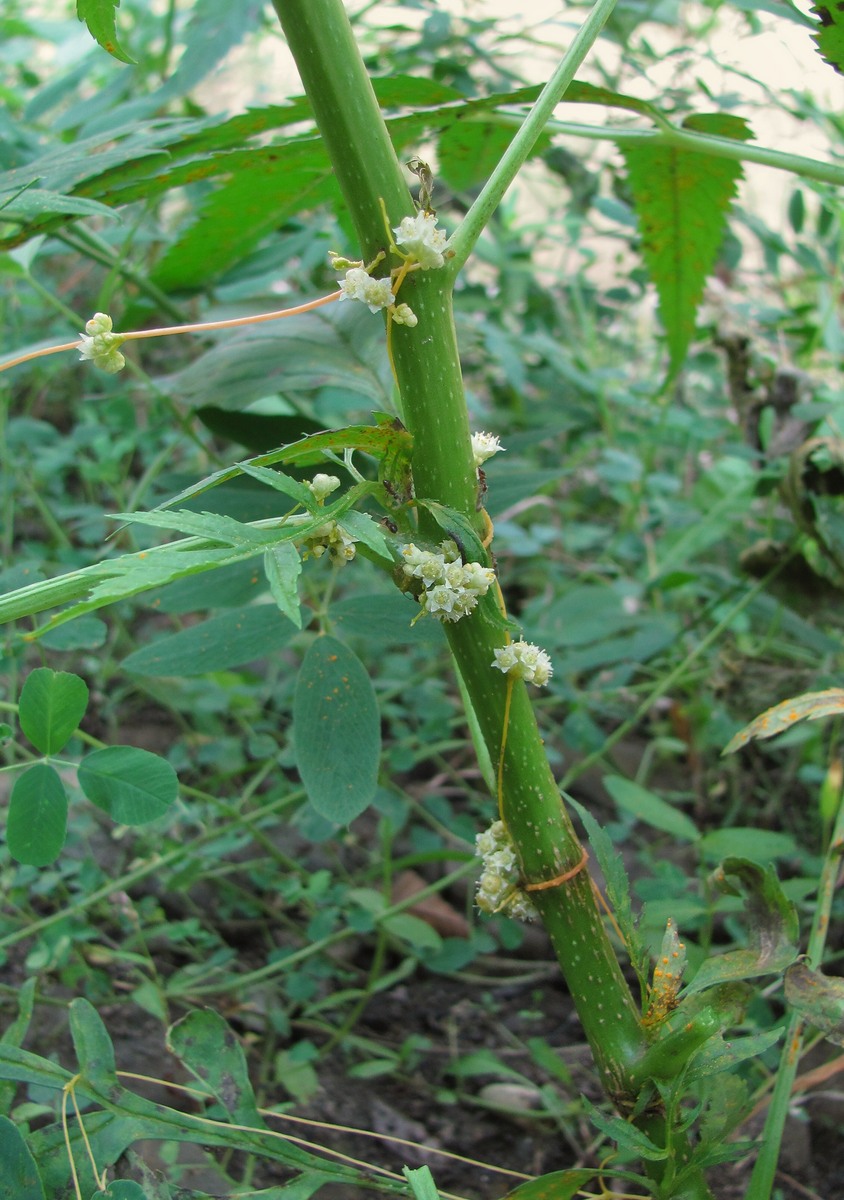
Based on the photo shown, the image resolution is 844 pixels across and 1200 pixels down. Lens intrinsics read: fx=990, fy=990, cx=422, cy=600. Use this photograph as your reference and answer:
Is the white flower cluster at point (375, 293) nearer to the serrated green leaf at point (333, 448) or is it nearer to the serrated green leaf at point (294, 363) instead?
the serrated green leaf at point (333, 448)

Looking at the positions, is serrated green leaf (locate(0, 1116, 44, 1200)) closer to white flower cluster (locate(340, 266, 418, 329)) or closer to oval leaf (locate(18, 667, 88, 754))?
oval leaf (locate(18, 667, 88, 754))

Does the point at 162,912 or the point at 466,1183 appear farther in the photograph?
the point at 162,912

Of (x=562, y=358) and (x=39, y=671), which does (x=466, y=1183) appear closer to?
(x=39, y=671)

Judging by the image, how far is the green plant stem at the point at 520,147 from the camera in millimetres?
612

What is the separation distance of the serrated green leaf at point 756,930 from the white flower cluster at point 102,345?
0.53 m

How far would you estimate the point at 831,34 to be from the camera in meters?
0.77

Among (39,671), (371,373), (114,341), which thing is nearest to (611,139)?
(371,373)

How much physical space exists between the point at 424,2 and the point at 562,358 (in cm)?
65

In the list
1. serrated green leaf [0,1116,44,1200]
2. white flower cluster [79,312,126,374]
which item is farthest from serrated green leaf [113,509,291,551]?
serrated green leaf [0,1116,44,1200]

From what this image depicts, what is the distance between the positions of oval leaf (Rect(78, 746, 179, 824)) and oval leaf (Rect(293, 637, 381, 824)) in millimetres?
108

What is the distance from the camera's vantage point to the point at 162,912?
1107 millimetres

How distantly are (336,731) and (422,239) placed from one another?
1.22 feet

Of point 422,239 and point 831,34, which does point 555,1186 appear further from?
point 831,34

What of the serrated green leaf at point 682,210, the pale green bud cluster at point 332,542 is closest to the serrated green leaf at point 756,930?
the pale green bud cluster at point 332,542
